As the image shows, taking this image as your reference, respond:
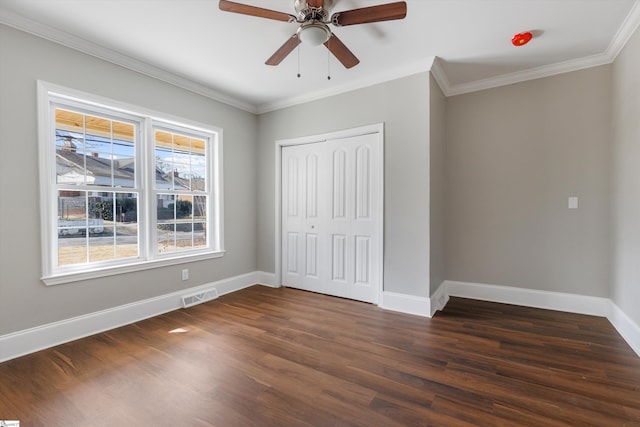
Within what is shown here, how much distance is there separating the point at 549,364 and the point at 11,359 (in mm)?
4121

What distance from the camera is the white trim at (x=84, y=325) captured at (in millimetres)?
2221

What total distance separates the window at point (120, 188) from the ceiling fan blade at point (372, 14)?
236cm

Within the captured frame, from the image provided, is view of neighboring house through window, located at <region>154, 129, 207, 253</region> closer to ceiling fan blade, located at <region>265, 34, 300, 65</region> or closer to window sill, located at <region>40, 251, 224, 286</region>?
window sill, located at <region>40, 251, 224, 286</region>

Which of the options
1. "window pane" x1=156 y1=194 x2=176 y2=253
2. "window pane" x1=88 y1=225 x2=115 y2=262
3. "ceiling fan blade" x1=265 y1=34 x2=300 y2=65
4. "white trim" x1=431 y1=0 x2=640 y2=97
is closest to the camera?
"ceiling fan blade" x1=265 y1=34 x2=300 y2=65

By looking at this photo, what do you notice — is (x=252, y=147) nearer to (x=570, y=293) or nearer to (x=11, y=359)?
(x=11, y=359)

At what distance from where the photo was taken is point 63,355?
2252 millimetres

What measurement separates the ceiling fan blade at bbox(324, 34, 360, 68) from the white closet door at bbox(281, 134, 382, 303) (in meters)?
1.12

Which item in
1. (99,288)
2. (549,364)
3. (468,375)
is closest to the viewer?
(468,375)

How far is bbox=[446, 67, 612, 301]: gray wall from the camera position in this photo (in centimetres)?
297

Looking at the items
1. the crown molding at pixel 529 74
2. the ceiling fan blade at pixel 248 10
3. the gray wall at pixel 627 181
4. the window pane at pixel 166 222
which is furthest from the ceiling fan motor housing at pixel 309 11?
the gray wall at pixel 627 181

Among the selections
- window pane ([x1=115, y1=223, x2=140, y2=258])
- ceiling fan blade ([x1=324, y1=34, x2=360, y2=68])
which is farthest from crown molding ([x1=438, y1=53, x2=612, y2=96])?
window pane ([x1=115, y1=223, x2=140, y2=258])

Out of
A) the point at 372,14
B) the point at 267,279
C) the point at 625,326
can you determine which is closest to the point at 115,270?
the point at 267,279

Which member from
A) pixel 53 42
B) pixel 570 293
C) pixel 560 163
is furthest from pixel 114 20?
pixel 570 293

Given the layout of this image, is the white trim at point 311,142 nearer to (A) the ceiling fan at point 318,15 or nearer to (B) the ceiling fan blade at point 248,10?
(A) the ceiling fan at point 318,15
